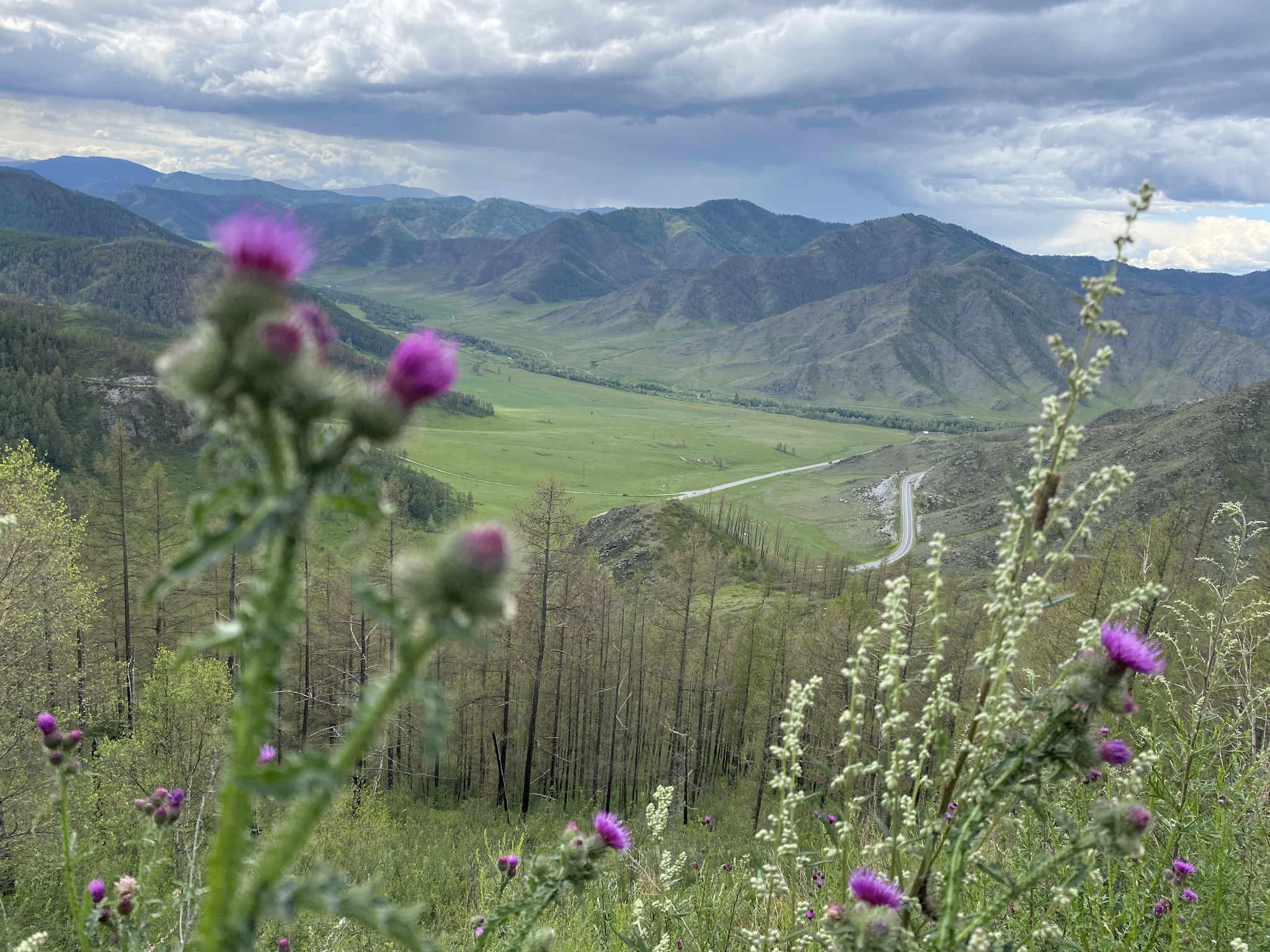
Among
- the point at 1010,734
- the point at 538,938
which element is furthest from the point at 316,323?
the point at 1010,734

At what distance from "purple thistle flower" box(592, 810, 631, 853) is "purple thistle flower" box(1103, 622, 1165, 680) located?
2702mm

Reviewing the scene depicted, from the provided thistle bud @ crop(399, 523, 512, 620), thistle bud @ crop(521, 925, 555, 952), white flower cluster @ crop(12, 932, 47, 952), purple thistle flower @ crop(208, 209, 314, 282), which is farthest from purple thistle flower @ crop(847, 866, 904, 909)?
white flower cluster @ crop(12, 932, 47, 952)

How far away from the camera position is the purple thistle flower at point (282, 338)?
4.29 ft

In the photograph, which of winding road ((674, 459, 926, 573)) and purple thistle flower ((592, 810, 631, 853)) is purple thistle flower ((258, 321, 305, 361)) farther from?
winding road ((674, 459, 926, 573))

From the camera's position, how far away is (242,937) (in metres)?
1.26

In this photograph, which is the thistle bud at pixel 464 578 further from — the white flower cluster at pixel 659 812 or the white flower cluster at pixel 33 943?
the white flower cluster at pixel 659 812

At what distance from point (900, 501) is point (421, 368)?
154 m

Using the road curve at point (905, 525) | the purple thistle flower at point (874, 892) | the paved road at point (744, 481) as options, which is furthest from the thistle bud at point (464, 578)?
the paved road at point (744, 481)

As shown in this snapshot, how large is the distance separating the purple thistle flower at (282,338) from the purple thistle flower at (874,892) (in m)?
2.97

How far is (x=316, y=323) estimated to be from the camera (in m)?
1.49

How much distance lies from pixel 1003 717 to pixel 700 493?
154m

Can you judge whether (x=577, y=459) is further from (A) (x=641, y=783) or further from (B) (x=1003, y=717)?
(B) (x=1003, y=717)

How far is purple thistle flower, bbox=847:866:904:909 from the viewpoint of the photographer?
291cm

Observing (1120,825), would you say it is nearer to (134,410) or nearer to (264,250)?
(264,250)
